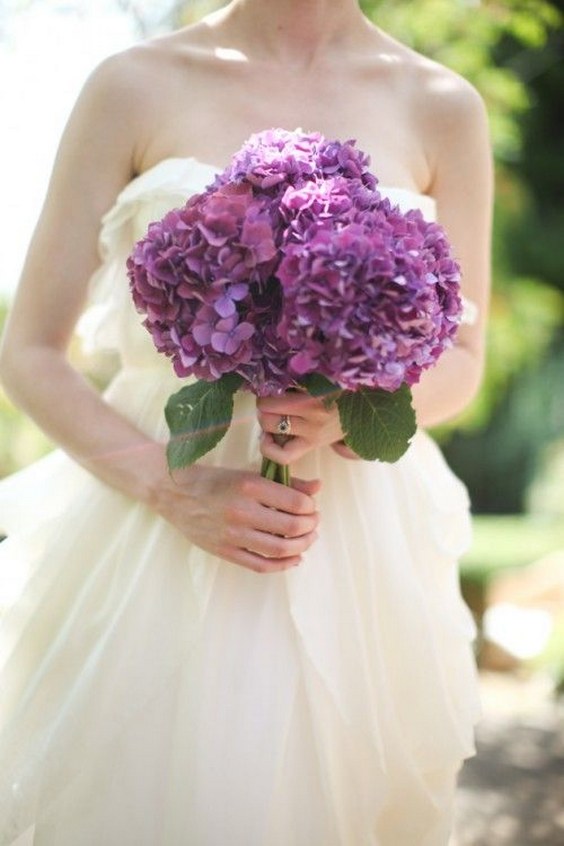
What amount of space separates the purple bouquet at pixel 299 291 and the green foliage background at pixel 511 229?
2283 mm

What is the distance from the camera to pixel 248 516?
195cm

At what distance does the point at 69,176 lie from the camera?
2141mm

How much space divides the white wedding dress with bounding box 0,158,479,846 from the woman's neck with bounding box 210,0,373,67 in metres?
0.39

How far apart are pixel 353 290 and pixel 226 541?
2.08ft

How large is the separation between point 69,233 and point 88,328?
32cm

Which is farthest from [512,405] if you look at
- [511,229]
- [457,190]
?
[457,190]

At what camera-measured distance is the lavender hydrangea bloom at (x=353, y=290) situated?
157 centimetres

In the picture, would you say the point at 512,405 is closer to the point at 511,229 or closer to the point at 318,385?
the point at 511,229

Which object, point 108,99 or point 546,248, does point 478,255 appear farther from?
point 546,248

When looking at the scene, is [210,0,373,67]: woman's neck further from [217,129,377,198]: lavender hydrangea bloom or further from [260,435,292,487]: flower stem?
[260,435,292,487]: flower stem

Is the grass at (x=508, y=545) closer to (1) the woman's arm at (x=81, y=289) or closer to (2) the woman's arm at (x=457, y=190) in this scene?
(2) the woman's arm at (x=457, y=190)

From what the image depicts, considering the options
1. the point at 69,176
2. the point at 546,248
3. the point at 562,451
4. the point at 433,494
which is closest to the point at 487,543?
the point at 562,451

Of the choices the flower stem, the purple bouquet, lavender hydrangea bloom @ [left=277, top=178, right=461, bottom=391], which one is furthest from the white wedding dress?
lavender hydrangea bloom @ [left=277, top=178, right=461, bottom=391]

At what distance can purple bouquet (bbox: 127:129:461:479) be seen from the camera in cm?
158
